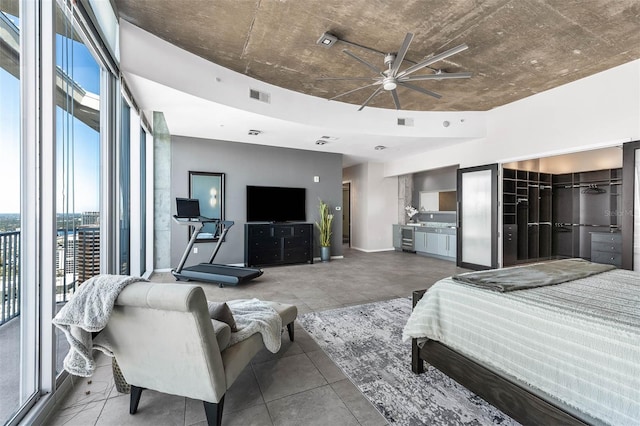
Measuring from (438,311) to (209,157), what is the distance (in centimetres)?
557

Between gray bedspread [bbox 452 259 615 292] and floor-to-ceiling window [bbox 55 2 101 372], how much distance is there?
2.85 m

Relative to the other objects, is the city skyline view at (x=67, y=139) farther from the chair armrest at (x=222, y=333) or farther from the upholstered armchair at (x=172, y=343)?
the chair armrest at (x=222, y=333)

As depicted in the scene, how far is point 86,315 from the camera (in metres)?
1.36

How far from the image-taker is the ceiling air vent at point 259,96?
4461 millimetres

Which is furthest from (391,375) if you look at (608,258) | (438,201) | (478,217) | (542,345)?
(438,201)

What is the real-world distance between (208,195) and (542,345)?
235 inches

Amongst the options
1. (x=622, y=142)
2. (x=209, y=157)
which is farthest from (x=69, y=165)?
(x=622, y=142)

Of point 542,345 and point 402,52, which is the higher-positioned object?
point 402,52

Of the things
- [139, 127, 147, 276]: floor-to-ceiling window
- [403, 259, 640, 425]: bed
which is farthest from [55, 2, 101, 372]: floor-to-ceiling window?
[403, 259, 640, 425]: bed

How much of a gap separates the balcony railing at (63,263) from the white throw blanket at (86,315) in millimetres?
414

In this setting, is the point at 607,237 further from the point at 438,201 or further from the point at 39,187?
the point at 39,187

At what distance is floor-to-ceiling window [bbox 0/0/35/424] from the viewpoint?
4.74 ft

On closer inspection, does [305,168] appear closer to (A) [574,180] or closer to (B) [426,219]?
(B) [426,219]

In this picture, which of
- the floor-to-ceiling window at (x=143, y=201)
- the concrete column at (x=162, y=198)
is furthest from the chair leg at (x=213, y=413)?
the concrete column at (x=162, y=198)
